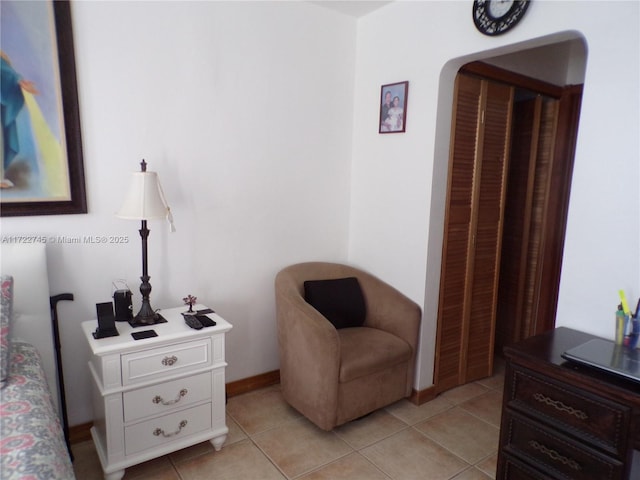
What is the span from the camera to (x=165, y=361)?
1940mm

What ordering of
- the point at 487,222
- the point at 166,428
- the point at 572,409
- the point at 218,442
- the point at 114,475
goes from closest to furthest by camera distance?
the point at 572,409
the point at 114,475
the point at 166,428
the point at 218,442
the point at 487,222

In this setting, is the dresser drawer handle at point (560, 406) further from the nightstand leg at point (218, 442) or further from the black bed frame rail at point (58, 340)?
the black bed frame rail at point (58, 340)

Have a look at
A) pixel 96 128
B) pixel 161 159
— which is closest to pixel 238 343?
pixel 161 159

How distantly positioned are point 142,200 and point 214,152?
633 millimetres

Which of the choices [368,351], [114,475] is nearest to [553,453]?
[368,351]

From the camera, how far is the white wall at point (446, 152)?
1679mm

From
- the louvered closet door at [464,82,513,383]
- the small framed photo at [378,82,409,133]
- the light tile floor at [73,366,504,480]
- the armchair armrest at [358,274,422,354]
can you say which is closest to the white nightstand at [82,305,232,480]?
the light tile floor at [73,366,504,480]

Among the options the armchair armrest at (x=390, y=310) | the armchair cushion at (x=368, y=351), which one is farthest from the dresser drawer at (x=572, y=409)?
the armchair armrest at (x=390, y=310)

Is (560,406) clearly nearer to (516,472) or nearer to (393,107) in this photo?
(516,472)

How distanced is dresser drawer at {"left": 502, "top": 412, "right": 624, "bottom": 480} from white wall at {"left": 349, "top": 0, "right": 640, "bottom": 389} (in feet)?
1.70

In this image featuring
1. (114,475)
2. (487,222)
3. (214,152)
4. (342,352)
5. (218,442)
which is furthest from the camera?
(487,222)

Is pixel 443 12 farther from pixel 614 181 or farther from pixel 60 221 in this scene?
pixel 60 221

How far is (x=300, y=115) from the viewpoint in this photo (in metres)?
2.72

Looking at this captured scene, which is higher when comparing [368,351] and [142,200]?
[142,200]
